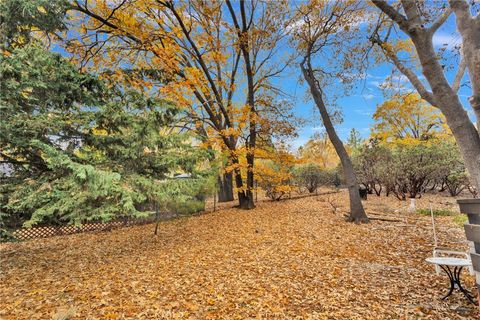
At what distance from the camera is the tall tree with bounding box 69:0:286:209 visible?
8.66 meters

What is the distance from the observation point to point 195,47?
389 inches

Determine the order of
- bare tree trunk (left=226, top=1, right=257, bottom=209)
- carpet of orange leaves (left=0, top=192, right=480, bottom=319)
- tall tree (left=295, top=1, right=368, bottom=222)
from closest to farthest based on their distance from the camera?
carpet of orange leaves (left=0, top=192, right=480, bottom=319), tall tree (left=295, top=1, right=368, bottom=222), bare tree trunk (left=226, top=1, right=257, bottom=209)

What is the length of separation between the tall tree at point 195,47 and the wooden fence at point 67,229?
4312 millimetres

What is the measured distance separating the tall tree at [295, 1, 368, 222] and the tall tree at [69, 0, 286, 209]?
234 cm

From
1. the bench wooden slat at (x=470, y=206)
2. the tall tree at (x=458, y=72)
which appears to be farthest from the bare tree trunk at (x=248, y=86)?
the bench wooden slat at (x=470, y=206)

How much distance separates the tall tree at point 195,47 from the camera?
8664 millimetres

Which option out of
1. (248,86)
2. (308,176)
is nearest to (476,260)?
(248,86)

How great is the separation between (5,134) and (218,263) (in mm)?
4457

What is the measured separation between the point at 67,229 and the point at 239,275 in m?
6.96

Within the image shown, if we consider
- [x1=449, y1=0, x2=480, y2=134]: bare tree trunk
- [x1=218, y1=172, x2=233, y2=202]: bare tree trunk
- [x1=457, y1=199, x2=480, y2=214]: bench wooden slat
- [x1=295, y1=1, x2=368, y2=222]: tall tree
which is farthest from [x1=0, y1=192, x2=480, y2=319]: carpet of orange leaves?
[x1=218, y1=172, x2=233, y2=202]: bare tree trunk

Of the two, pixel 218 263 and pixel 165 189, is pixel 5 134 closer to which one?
pixel 165 189

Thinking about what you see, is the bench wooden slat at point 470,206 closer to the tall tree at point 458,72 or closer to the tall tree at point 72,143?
the tall tree at point 458,72

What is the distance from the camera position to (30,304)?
3.43 m

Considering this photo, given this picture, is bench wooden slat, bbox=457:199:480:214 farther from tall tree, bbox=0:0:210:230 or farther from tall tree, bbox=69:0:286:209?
tall tree, bbox=69:0:286:209
